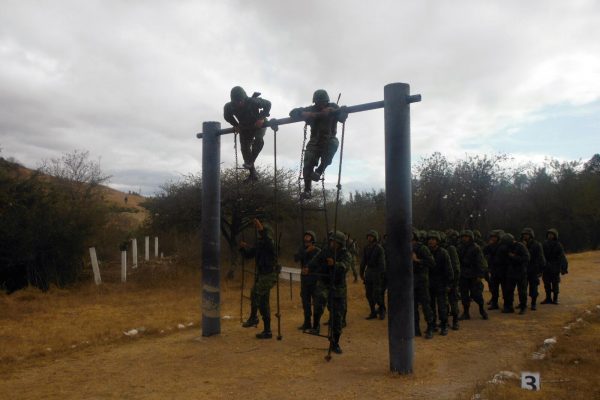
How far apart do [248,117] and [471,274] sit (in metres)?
5.57

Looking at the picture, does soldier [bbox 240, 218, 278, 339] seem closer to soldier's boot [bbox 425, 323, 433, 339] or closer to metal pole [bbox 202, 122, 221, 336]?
metal pole [bbox 202, 122, 221, 336]

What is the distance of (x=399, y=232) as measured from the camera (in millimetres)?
6172

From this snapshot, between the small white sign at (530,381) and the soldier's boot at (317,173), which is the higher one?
the soldier's boot at (317,173)

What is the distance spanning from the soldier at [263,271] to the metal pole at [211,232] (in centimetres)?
56

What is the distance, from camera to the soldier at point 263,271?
26.9ft

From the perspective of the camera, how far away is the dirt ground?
18.5ft

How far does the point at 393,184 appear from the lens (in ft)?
20.3

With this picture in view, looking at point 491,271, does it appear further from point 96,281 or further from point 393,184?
point 96,281

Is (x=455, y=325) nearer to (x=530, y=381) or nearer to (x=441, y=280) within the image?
(x=441, y=280)

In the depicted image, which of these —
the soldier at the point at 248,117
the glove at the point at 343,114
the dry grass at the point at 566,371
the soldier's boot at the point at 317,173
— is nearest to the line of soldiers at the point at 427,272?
the soldier's boot at the point at 317,173

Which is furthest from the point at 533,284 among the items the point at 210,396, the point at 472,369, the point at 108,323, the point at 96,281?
the point at 96,281

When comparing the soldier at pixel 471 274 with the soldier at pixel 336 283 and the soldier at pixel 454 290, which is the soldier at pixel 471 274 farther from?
the soldier at pixel 336 283

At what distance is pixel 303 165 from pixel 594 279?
13.4 meters

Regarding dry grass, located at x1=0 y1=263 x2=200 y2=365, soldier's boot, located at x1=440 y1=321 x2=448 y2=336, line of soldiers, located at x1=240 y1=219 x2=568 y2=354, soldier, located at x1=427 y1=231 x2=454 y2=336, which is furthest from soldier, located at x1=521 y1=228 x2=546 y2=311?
dry grass, located at x1=0 y1=263 x2=200 y2=365
